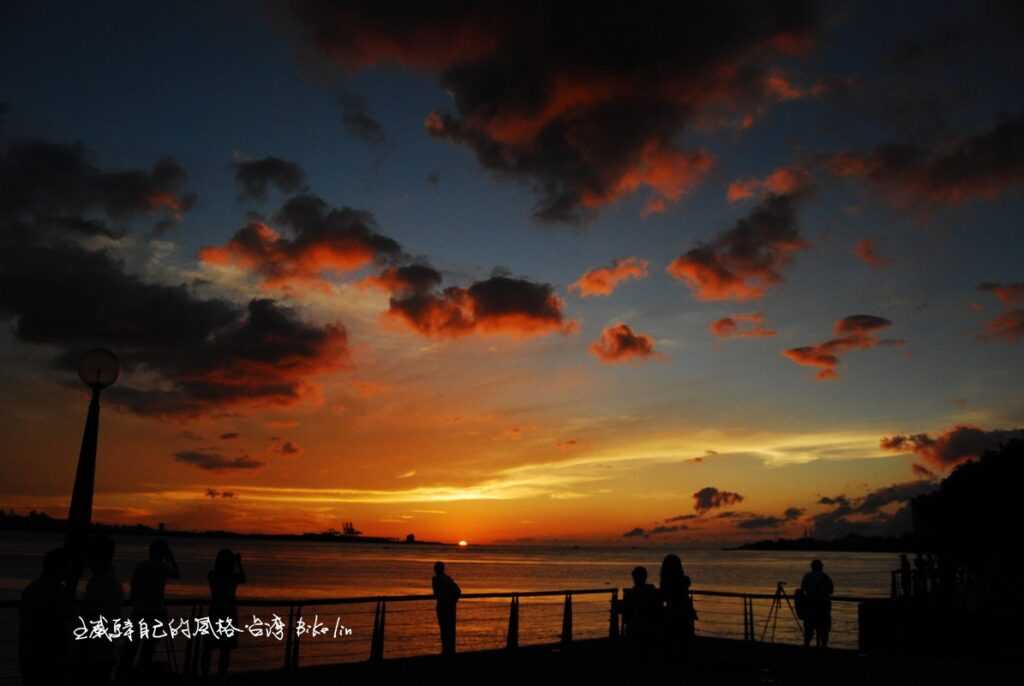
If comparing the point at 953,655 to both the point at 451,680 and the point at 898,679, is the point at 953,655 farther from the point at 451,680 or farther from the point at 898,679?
the point at 451,680

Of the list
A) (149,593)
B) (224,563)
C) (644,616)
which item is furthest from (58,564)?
(644,616)

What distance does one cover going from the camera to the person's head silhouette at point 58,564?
7.06 m

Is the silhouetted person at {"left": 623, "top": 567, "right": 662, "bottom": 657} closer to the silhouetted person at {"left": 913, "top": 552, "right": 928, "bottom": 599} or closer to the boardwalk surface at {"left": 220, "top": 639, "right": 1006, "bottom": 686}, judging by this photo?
the boardwalk surface at {"left": 220, "top": 639, "right": 1006, "bottom": 686}

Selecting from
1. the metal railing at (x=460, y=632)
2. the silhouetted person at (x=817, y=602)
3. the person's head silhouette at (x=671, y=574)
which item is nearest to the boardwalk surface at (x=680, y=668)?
the metal railing at (x=460, y=632)

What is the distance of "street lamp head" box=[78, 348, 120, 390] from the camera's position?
27.6ft

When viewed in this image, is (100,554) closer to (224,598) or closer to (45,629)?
(45,629)

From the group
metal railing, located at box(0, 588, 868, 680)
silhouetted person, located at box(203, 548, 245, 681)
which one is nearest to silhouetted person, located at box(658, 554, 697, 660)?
metal railing, located at box(0, 588, 868, 680)

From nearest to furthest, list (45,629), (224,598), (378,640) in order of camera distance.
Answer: (45,629) < (224,598) < (378,640)

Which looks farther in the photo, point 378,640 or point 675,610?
point 675,610

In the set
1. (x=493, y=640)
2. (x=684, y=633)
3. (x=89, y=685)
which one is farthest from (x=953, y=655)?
(x=493, y=640)

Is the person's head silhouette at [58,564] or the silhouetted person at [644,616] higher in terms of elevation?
the person's head silhouette at [58,564]

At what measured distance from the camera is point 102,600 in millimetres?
8305

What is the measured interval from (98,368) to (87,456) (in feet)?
3.59

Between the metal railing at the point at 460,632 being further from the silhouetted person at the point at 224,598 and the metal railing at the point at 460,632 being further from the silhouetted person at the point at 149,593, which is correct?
the silhouetted person at the point at 149,593
